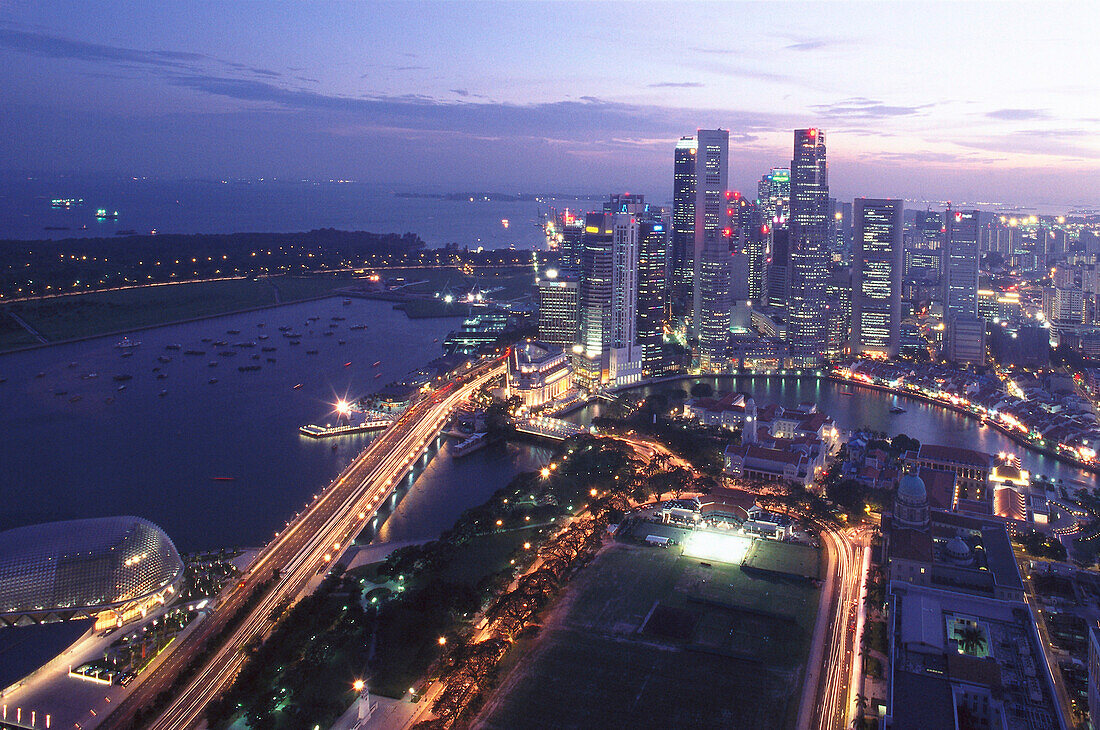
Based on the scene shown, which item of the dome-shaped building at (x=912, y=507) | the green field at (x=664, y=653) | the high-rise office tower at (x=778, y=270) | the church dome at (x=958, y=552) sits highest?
the high-rise office tower at (x=778, y=270)

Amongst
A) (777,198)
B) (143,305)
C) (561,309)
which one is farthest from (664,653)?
(777,198)

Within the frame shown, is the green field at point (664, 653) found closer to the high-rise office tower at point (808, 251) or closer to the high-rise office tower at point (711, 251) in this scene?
the high-rise office tower at point (711, 251)

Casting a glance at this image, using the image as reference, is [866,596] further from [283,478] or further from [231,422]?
[231,422]

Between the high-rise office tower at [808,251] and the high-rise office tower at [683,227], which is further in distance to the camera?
the high-rise office tower at [683,227]

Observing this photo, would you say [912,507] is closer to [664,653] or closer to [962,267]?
[664,653]

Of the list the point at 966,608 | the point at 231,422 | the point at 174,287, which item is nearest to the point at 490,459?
the point at 231,422

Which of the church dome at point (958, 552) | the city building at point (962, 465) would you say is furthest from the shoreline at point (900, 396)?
the church dome at point (958, 552)
